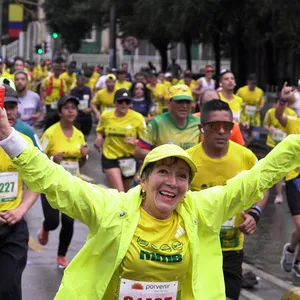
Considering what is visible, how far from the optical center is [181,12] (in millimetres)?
29703

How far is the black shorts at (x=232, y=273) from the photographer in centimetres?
662

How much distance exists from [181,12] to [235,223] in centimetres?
2346

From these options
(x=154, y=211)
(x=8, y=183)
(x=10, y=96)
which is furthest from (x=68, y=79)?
(x=154, y=211)

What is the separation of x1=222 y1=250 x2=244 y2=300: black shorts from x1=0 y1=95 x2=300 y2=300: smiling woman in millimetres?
1864

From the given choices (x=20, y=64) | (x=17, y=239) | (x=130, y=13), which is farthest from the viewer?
(x=130, y=13)

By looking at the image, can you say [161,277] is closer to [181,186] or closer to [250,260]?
[181,186]

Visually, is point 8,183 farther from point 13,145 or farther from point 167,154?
point 13,145

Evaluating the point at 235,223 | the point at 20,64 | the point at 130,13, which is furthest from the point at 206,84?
the point at 130,13

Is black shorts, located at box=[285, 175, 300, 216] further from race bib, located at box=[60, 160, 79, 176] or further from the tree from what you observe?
the tree

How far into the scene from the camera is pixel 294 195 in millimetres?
9492

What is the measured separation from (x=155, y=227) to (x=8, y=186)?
2.18m

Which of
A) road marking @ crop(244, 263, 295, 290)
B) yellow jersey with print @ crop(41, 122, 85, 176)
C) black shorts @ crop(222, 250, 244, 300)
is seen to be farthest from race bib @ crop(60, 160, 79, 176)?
black shorts @ crop(222, 250, 244, 300)

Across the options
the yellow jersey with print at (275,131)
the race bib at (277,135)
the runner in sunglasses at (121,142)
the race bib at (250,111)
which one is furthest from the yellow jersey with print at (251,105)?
the runner in sunglasses at (121,142)

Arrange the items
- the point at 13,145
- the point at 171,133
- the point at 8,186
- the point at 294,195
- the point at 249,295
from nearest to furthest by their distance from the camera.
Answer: the point at 13,145, the point at 8,186, the point at 249,295, the point at 171,133, the point at 294,195
